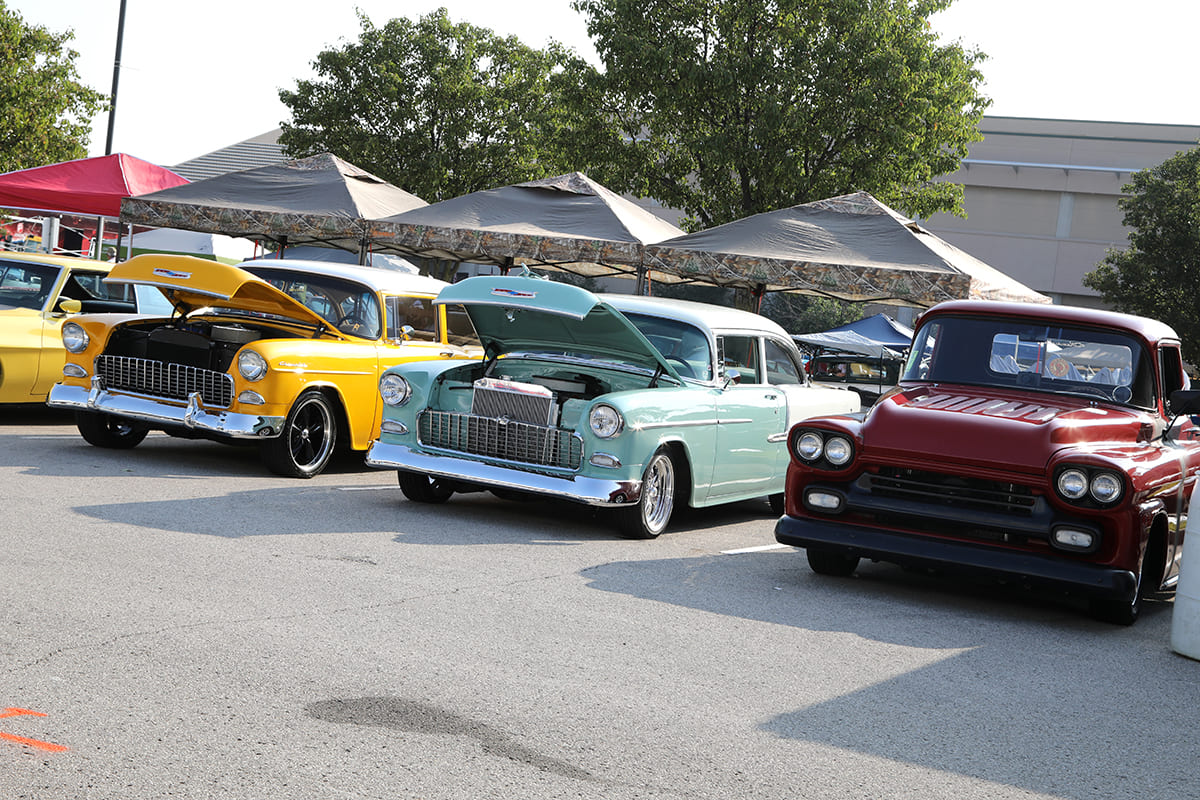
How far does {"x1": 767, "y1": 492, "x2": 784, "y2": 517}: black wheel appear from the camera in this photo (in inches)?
417

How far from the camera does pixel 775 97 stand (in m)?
23.3

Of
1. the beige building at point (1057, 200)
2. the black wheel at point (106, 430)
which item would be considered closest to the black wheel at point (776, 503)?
the black wheel at point (106, 430)

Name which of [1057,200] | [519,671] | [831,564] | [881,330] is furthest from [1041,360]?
[1057,200]

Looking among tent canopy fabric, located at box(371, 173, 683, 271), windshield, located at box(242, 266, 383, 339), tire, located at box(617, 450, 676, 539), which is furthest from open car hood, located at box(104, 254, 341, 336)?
tent canopy fabric, located at box(371, 173, 683, 271)

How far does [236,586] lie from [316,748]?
222 cm

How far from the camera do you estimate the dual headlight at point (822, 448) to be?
713 cm

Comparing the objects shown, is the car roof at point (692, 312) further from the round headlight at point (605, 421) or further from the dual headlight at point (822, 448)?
the dual headlight at point (822, 448)

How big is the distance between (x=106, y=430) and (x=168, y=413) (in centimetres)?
131

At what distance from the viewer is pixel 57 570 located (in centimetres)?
593

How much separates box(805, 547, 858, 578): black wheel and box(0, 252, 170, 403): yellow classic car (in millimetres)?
6933

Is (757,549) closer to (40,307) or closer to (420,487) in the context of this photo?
(420,487)

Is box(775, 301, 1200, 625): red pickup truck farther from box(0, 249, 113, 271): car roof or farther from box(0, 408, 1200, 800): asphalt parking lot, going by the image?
box(0, 249, 113, 271): car roof

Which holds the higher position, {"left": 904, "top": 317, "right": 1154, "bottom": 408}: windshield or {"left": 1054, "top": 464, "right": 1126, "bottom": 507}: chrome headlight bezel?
{"left": 904, "top": 317, "right": 1154, "bottom": 408}: windshield

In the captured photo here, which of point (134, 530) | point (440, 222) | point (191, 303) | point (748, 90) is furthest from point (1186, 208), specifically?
point (134, 530)
